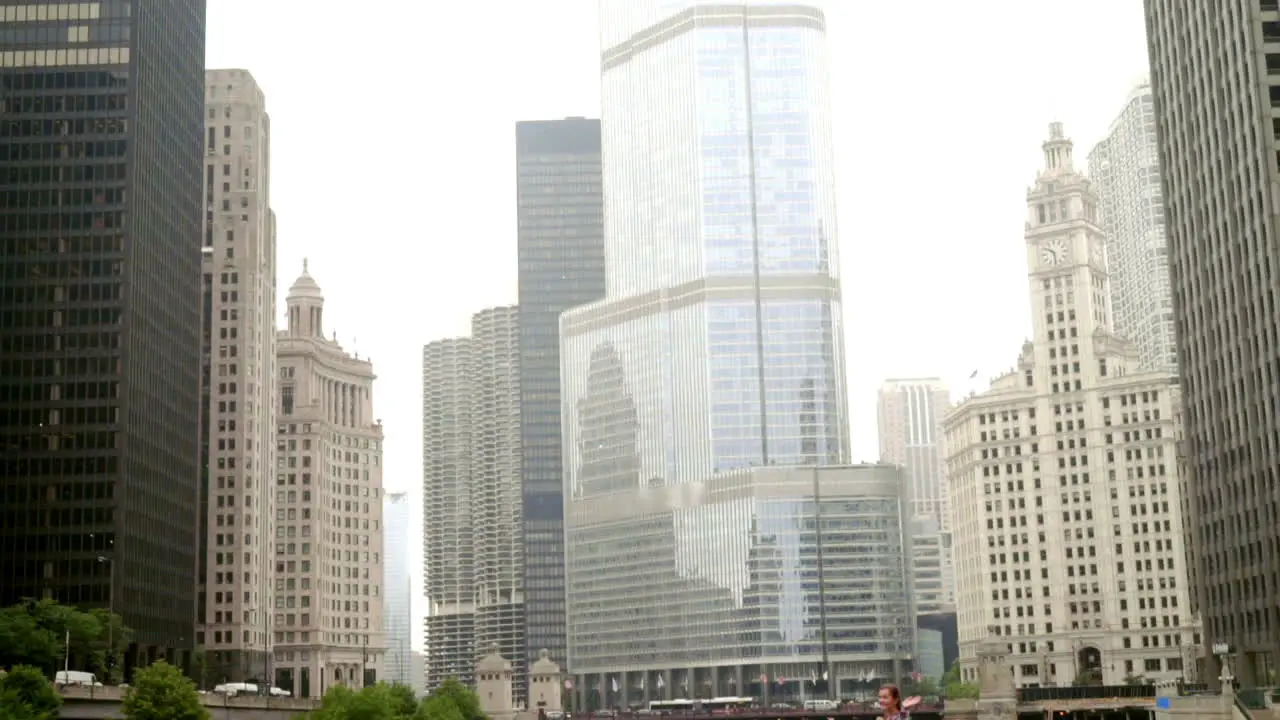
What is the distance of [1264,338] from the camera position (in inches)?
5463

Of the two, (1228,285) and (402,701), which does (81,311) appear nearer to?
(402,701)

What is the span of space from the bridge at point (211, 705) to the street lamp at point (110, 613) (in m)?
11.2

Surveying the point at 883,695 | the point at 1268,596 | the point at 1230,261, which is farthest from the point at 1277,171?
the point at 883,695

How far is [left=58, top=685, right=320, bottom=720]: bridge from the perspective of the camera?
130625 millimetres

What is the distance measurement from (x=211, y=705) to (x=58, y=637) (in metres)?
15.6

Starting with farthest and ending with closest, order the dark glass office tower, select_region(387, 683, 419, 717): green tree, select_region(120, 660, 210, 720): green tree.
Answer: the dark glass office tower, select_region(387, 683, 419, 717): green tree, select_region(120, 660, 210, 720): green tree

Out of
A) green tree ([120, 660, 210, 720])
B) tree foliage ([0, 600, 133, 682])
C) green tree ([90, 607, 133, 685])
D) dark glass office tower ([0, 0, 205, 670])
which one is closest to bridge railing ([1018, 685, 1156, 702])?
dark glass office tower ([0, 0, 205, 670])

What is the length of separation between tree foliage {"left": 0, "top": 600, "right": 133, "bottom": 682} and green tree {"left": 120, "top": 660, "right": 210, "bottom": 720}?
13.4m

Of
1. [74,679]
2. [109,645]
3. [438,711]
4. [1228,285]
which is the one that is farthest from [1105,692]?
[74,679]

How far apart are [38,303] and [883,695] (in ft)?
539

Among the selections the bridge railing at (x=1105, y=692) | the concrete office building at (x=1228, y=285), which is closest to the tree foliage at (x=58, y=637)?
the concrete office building at (x=1228, y=285)

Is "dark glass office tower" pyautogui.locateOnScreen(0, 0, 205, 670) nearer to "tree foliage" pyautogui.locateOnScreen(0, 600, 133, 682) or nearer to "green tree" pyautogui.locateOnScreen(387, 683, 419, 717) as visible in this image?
"tree foliage" pyautogui.locateOnScreen(0, 600, 133, 682)

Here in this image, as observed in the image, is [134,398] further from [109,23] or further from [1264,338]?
[1264,338]

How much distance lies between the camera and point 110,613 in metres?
171
